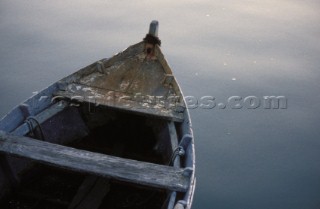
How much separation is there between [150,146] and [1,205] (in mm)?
2086

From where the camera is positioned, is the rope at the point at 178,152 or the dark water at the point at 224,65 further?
the dark water at the point at 224,65

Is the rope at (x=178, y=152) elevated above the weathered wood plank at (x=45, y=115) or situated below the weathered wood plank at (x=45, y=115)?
below

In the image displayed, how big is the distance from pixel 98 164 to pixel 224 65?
276 inches

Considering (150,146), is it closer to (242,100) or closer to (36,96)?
(36,96)

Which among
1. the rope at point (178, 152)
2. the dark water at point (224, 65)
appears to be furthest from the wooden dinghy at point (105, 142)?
the dark water at point (224, 65)

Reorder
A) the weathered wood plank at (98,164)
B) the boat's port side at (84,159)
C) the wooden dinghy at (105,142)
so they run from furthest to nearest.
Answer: the boat's port side at (84,159) → the wooden dinghy at (105,142) → the weathered wood plank at (98,164)

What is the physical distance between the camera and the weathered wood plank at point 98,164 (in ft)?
9.56

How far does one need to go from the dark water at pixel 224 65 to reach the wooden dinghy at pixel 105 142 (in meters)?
1.31

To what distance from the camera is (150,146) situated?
470 cm

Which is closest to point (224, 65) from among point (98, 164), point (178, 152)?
point (178, 152)

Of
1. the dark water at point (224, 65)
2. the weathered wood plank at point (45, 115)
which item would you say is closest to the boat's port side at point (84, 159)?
the weathered wood plank at point (45, 115)

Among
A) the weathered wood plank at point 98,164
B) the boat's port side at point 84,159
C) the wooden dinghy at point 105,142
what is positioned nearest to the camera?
the weathered wood plank at point 98,164

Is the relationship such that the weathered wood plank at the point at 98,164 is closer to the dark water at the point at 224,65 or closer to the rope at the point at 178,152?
the rope at the point at 178,152

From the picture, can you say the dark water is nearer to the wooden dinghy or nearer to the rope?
the wooden dinghy
